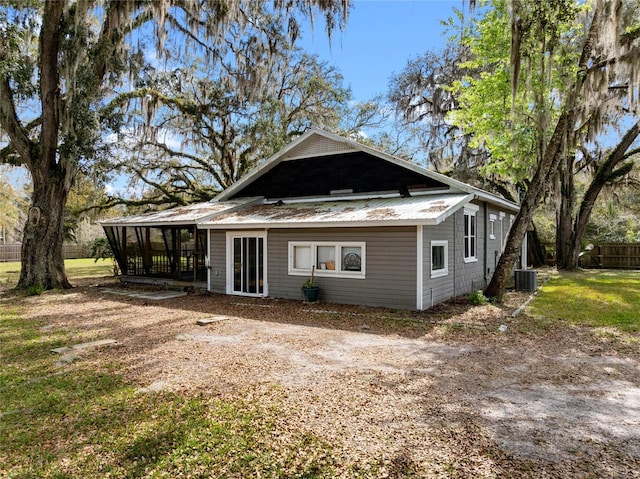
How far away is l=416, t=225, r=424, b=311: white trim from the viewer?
9.49m

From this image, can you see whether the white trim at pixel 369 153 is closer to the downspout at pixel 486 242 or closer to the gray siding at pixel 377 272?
the downspout at pixel 486 242

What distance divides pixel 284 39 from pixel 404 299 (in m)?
10.2

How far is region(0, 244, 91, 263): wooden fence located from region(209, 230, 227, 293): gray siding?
84.0 ft

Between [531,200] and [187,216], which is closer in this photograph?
[531,200]

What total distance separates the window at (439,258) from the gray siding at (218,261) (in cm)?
634

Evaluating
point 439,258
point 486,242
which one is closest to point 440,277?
point 439,258

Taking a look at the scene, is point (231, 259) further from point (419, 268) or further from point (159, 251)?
point (419, 268)

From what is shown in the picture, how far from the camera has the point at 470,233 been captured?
42.3ft

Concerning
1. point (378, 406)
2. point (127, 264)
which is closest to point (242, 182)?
point (127, 264)

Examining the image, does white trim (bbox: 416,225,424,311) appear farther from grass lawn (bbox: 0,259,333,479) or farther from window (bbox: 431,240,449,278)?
grass lawn (bbox: 0,259,333,479)

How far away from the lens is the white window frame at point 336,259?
10.3 metres

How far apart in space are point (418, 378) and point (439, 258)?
5.89 m

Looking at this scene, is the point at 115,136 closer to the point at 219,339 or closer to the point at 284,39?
the point at 284,39

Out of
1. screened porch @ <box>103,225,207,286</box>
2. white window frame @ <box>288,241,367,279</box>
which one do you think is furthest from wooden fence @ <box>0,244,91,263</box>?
white window frame @ <box>288,241,367,279</box>
